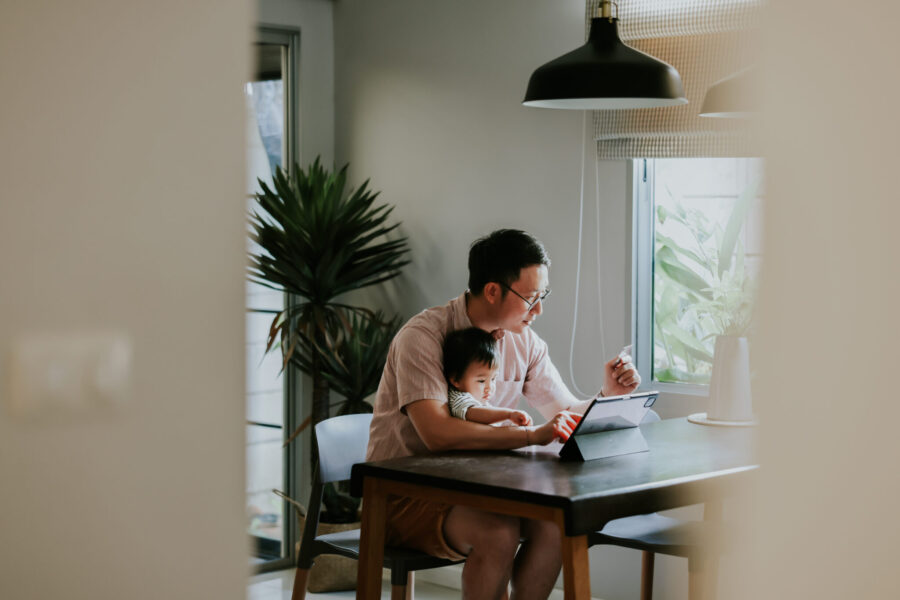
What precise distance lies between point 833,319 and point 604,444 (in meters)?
1.52

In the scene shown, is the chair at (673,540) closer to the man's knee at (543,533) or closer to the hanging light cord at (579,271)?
the man's knee at (543,533)

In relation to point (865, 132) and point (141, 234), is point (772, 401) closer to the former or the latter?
point (865, 132)

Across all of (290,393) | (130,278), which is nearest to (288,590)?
(290,393)

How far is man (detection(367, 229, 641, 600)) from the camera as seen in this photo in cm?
269

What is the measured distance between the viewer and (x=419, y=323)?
2.92m

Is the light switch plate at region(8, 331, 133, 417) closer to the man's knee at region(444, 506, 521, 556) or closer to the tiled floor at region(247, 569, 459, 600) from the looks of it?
the man's knee at region(444, 506, 521, 556)

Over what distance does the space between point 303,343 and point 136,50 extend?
3.67m

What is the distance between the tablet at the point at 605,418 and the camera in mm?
2539

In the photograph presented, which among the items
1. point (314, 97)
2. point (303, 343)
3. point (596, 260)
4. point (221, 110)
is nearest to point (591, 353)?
point (596, 260)

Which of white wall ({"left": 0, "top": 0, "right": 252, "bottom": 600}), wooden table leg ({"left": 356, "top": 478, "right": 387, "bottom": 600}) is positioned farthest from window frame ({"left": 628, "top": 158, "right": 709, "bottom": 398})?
white wall ({"left": 0, "top": 0, "right": 252, "bottom": 600})

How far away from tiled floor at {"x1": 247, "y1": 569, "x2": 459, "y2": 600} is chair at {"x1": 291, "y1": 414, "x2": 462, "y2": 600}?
121 centimetres

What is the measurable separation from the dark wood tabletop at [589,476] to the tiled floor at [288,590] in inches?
71.1

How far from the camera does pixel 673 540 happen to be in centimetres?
287

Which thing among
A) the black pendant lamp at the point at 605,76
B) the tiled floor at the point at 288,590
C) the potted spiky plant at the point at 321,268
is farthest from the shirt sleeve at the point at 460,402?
the tiled floor at the point at 288,590
